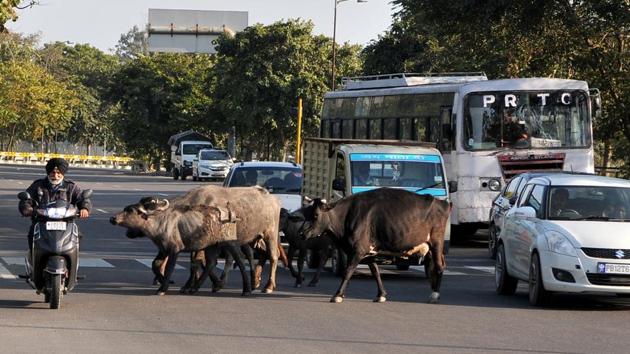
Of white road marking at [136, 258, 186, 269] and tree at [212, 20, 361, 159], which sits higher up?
tree at [212, 20, 361, 159]

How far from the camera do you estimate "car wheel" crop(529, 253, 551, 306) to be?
16188 millimetres

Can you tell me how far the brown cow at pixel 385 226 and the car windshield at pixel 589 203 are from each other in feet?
4.84

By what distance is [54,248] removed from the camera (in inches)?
575

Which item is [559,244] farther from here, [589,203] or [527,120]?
[527,120]

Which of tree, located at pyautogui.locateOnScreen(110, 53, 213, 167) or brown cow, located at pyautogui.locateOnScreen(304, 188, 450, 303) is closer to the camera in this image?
brown cow, located at pyautogui.locateOnScreen(304, 188, 450, 303)

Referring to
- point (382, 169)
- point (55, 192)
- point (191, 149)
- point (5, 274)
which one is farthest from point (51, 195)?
point (191, 149)

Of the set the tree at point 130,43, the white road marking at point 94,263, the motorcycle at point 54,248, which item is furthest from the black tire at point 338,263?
the tree at point 130,43

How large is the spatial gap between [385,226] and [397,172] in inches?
183

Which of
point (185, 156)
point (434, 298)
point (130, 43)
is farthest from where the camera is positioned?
point (130, 43)

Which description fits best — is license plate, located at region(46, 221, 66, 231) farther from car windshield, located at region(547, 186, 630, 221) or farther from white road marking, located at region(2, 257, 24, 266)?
white road marking, located at region(2, 257, 24, 266)

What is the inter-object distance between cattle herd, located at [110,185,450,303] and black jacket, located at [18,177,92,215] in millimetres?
1122

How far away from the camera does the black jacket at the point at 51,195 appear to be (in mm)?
15008

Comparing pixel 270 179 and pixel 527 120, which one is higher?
pixel 527 120

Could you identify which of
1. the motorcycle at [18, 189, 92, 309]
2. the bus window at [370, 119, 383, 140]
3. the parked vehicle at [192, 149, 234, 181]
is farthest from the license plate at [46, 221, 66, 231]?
the parked vehicle at [192, 149, 234, 181]
